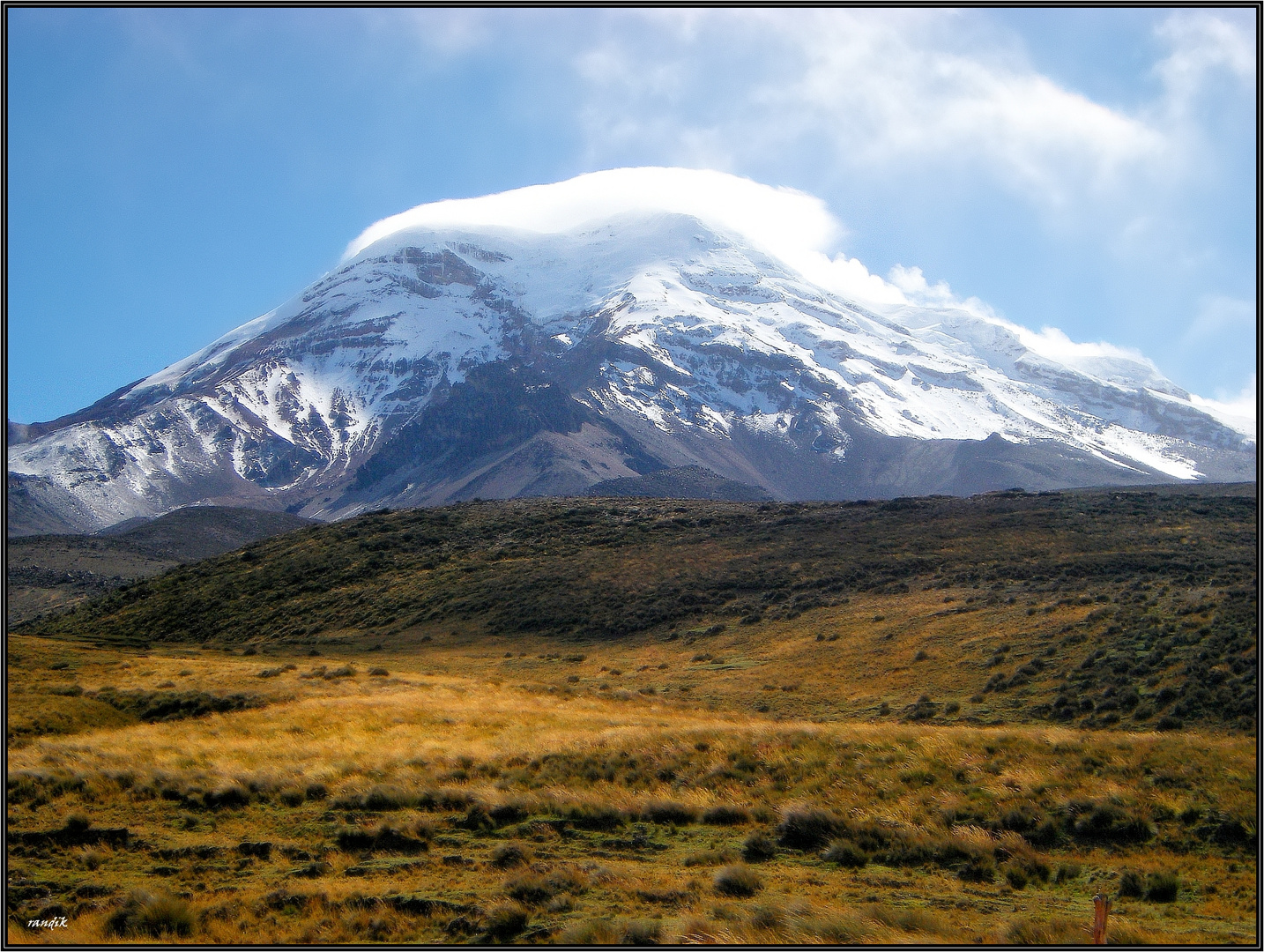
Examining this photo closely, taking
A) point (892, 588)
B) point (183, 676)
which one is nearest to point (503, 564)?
point (892, 588)

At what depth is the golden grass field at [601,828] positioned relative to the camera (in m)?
11.5

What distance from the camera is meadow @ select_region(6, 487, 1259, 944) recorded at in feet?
39.2

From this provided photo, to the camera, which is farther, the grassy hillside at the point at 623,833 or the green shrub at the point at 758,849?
the green shrub at the point at 758,849

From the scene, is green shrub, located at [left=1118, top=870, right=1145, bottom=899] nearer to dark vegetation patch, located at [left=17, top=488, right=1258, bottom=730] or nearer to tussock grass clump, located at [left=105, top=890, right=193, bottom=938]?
tussock grass clump, located at [left=105, top=890, right=193, bottom=938]

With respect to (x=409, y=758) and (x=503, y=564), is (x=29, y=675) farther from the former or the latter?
(x=503, y=564)

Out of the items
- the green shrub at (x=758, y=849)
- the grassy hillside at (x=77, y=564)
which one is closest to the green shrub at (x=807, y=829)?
the green shrub at (x=758, y=849)

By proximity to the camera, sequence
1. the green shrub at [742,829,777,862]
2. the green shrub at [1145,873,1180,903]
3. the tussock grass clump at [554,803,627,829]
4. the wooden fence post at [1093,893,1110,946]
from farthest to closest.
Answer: the tussock grass clump at [554,803,627,829], the green shrub at [742,829,777,862], the green shrub at [1145,873,1180,903], the wooden fence post at [1093,893,1110,946]

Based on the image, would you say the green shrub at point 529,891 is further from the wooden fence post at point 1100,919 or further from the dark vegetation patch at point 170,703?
the dark vegetation patch at point 170,703

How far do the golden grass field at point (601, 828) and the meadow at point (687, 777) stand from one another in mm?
68

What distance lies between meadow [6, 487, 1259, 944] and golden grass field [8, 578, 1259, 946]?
68mm

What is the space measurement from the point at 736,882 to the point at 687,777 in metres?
6.34

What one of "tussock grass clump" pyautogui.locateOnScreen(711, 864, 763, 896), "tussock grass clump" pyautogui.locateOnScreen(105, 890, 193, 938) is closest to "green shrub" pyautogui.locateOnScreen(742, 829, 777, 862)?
"tussock grass clump" pyautogui.locateOnScreen(711, 864, 763, 896)

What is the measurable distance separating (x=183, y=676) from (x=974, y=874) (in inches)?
1231

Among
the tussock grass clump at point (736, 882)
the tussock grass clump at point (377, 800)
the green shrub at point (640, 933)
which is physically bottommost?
the tussock grass clump at point (377, 800)
